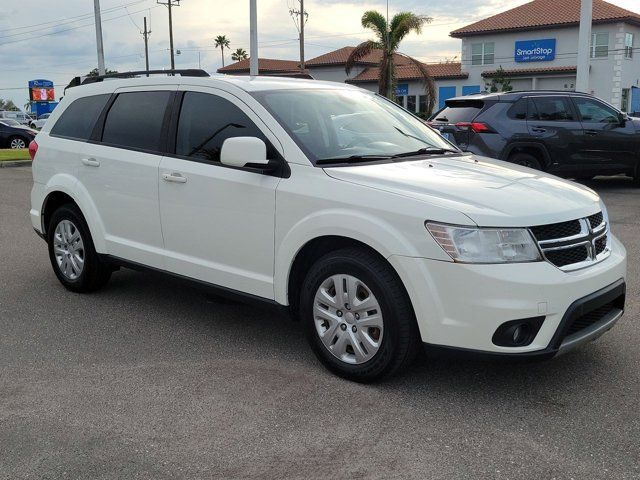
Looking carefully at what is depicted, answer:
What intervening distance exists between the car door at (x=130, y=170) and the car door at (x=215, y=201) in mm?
152

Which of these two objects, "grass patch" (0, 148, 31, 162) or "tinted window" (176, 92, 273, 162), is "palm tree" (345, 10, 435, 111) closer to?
"grass patch" (0, 148, 31, 162)

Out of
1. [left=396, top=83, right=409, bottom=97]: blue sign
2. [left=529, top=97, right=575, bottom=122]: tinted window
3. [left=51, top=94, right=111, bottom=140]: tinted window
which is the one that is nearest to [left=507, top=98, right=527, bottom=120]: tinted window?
[left=529, top=97, right=575, bottom=122]: tinted window

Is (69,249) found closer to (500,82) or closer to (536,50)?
(500,82)

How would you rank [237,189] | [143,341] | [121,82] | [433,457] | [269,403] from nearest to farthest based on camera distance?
[433,457], [269,403], [237,189], [143,341], [121,82]

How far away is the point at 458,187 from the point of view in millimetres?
3912

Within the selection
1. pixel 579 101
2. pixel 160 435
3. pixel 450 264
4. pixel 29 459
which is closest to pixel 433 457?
pixel 450 264

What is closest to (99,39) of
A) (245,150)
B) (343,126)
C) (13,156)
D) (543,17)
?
(13,156)

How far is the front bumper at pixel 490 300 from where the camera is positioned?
11.5 ft

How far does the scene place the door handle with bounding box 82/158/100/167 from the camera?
555 cm

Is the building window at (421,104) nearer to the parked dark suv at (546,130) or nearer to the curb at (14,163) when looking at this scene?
the curb at (14,163)

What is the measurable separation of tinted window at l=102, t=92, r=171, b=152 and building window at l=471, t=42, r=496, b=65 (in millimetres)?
48841

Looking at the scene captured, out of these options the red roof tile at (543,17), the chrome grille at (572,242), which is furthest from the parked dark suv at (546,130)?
the red roof tile at (543,17)

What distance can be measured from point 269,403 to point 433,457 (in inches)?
39.4

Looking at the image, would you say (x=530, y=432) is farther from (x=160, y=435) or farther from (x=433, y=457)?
(x=160, y=435)
